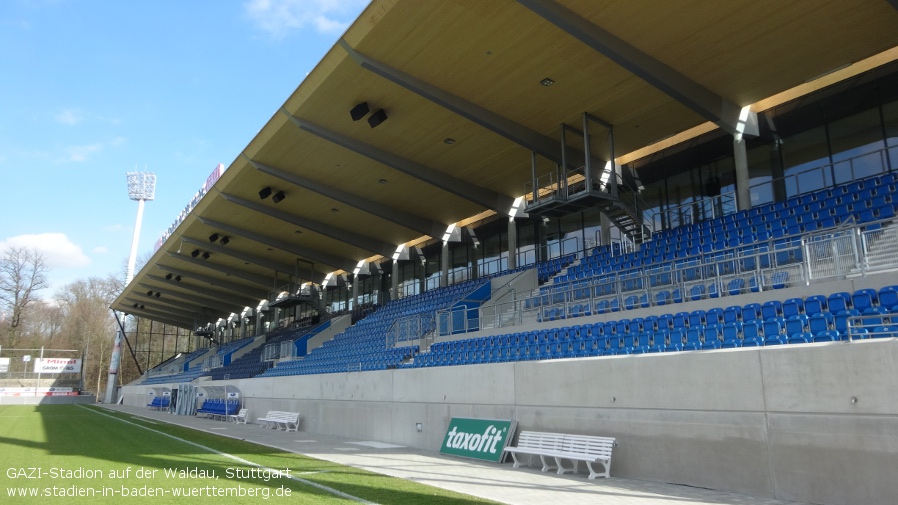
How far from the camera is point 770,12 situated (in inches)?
478

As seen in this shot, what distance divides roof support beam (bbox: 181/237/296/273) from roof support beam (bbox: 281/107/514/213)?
15929 millimetres

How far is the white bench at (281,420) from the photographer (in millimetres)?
20234

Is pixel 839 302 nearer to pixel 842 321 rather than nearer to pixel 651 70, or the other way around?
pixel 842 321

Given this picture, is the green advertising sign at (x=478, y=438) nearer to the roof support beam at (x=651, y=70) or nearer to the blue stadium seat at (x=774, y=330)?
the blue stadium seat at (x=774, y=330)

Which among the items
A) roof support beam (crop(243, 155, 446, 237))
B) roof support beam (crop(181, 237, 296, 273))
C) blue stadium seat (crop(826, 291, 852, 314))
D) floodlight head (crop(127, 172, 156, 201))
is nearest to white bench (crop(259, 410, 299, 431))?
roof support beam (crop(243, 155, 446, 237))

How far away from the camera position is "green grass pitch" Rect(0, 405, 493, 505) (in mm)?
7523

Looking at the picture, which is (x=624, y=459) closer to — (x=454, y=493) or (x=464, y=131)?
(x=454, y=493)

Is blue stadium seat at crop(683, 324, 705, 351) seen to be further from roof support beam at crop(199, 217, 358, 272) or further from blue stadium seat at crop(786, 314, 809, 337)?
roof support beam at crop(199, 217, 358, 272)

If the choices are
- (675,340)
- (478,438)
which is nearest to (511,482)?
(478,438)

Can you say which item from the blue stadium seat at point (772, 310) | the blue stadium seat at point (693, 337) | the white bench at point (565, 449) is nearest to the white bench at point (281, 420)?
the white bench at point (565, 449)

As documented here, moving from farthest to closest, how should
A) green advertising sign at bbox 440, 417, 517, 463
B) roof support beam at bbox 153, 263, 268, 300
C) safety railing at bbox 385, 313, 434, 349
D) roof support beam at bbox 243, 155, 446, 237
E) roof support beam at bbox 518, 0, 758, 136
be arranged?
roof support beam at bbox 153, 263, 268, 300 → roof support beam at bbox 243, 155, 446, 237 → safety railing at bbox 385, 313, 434, 349 → roof support beam at bbox 518, 0, 758, 136 → green advertising sign at bbox 440, 417, 517, 463

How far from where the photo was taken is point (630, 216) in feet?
57.8

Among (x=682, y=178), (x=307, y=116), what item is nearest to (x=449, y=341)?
(x=307, y=116)

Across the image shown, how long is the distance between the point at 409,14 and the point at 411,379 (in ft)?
28.0
